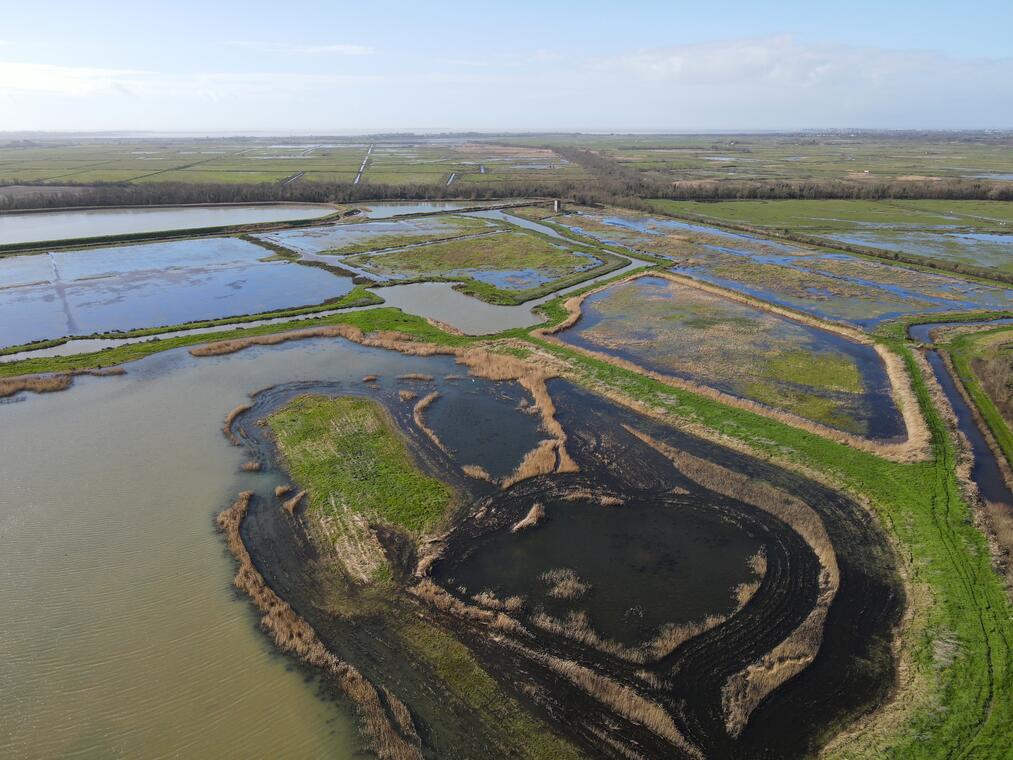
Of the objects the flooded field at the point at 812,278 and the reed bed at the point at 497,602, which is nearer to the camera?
the reed bed at the point at 497,602

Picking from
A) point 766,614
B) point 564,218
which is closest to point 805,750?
point 766,614

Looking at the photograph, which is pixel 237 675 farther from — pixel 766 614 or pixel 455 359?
pixel 455 359

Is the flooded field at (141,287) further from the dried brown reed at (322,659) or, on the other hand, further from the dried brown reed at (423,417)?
the dried brown reed at (322,659)

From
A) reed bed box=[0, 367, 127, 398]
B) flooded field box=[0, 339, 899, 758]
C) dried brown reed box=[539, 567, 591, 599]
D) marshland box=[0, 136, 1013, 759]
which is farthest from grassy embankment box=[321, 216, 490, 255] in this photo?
dried brown reed box=[539, 567, 591, 599]

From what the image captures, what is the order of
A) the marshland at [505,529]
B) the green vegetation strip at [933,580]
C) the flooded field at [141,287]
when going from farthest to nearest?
1. the flooded field at [141,287]
2. the marshland at [505,529]
3. the green vegetation strip at [933,580]

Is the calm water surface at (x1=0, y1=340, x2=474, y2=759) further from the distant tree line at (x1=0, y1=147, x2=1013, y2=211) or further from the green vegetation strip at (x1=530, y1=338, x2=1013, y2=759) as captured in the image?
the distant tree line at (x1=0, y1=147, x2=1013, y2=211)

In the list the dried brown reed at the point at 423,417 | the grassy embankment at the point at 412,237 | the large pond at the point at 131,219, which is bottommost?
the dried brown reed at the point at 423,417

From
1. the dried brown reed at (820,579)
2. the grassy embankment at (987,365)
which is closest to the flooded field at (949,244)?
the grassy embankment at (987,365)
